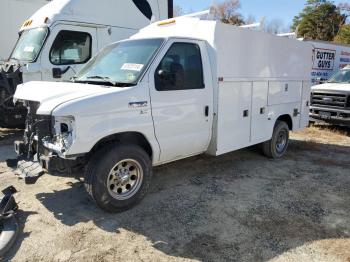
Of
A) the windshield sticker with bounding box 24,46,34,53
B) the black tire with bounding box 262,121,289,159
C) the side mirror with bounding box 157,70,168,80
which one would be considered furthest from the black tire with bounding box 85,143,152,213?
the windshield sticker with bounding box 24,46,34,53

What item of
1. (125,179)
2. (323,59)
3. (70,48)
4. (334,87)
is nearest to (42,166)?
(125,179)

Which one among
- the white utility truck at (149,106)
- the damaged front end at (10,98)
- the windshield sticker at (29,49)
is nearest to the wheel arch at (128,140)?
the white utility truck at (149,106)

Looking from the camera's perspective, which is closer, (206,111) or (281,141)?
(206,111)

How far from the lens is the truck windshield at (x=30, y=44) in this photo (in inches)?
308

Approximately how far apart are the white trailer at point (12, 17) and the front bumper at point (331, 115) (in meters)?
8.63

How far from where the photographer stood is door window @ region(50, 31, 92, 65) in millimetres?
7973

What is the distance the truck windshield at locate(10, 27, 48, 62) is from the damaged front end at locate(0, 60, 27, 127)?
435 mm

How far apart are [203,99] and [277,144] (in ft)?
8.83

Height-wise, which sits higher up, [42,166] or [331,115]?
[42,166]

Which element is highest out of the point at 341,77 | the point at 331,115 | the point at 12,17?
the point at 12,17

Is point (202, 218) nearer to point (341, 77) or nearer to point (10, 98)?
point (10, 98)

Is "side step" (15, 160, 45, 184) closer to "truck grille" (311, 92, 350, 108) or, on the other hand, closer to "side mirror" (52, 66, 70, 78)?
"side mirror" (52, 66, 70, 78)

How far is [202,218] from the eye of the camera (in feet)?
14.1

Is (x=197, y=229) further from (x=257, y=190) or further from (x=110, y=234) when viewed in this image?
(x=257, y=190)
